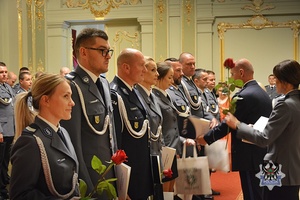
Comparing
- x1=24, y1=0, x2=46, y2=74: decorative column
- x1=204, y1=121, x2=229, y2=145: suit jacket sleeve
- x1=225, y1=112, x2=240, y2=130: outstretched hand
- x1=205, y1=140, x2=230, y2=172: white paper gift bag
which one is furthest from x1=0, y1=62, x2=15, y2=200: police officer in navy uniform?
x1=24, y1=0, x2=46, y2=74: decorative column

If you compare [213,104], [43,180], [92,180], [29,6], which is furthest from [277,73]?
[29,6]

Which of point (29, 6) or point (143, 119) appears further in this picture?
point (29, 6)

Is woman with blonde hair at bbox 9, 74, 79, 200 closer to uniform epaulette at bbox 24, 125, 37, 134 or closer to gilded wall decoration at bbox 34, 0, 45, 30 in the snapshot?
Result: uniform epaulette at bbox 24, 125, 37, 134

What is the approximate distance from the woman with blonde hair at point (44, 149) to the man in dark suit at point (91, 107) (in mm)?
309

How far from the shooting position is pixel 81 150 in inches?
98.4

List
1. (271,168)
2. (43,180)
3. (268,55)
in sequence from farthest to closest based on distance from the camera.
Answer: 1. (268,55)
2. (271,168)
3. (43,180)

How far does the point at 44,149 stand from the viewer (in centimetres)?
202

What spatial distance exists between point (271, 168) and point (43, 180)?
1.64m

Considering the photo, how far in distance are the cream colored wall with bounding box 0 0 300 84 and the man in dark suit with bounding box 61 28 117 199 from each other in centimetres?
687

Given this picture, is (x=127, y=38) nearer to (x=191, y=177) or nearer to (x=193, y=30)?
(x=193, y=30)

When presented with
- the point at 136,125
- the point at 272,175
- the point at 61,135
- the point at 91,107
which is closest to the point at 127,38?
the point at 136,125

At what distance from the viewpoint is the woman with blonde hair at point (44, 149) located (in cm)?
196

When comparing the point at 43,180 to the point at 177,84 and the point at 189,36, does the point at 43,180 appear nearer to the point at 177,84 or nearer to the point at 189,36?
the point at 177,84

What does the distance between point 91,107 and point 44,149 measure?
642 mm
